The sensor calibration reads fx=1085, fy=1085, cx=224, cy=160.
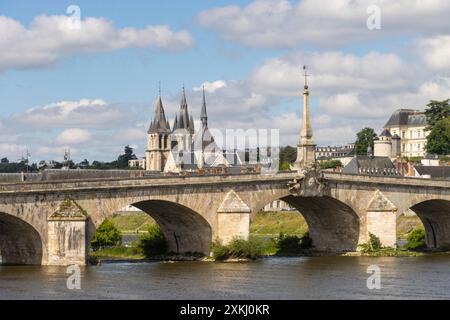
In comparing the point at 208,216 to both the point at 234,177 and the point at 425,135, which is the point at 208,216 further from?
the point at 425,135

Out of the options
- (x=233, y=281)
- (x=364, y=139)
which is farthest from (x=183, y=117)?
(x=233, y=281)

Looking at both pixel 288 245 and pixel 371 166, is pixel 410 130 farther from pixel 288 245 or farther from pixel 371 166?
pixel 288 245

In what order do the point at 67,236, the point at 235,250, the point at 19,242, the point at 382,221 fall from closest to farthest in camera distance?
the point at 67,236 < the point at 19,242 < the point at 235,250 < the point at 382,221

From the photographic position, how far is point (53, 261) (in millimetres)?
62438

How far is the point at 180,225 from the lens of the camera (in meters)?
74.2

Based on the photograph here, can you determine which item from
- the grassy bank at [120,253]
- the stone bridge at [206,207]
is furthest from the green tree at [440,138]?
the grassy bank at [120,253]

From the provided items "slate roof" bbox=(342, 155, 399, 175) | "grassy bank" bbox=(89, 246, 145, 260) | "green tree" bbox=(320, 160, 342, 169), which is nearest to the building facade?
"green tree" bbox=(320, 160, 342, 169)

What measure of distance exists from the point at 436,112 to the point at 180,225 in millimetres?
106436

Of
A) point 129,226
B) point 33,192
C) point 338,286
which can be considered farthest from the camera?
point 129,226

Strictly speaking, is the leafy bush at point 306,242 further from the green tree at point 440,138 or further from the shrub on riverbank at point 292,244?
the green tree at point 440,138

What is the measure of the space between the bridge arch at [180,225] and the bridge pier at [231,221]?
0.86 m

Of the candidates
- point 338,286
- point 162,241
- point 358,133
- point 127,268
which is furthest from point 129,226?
point 338,286

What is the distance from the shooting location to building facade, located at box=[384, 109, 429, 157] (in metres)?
184
